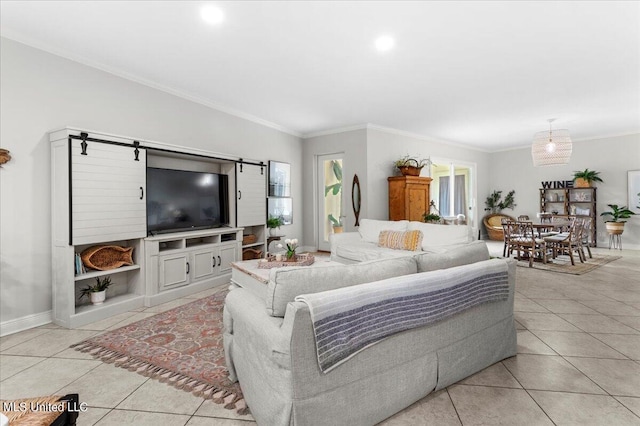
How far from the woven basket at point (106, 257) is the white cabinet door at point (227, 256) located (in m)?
1.11

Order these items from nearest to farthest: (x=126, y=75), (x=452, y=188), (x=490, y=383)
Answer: (x=490, y=383) → (x=126, y=75) → (x=452, y=188)

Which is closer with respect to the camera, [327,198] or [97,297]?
[97,297]

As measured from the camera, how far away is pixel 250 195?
188 inches

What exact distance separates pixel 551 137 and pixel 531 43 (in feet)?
8.86

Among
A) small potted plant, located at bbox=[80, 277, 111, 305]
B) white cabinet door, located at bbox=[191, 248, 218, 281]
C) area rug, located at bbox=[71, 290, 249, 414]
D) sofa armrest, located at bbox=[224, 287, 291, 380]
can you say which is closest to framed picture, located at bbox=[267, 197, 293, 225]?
white cabinet door, located at bbox=[191, 248, 218, 281]

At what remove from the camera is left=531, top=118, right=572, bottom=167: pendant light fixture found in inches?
197

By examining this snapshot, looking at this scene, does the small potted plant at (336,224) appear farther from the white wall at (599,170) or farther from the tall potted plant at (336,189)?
the white wall at (599,170)

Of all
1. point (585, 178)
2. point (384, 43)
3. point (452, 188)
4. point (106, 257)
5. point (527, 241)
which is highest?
point (384, 43)

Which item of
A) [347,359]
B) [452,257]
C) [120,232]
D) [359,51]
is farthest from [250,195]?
[347,359]

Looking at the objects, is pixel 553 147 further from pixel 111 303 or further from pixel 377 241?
pixel 111 303

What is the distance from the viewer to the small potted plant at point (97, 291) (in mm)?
3137

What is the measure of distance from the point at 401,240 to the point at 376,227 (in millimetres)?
613

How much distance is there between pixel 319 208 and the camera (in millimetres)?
6555

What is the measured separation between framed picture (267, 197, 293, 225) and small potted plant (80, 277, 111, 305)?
9.47 feet
